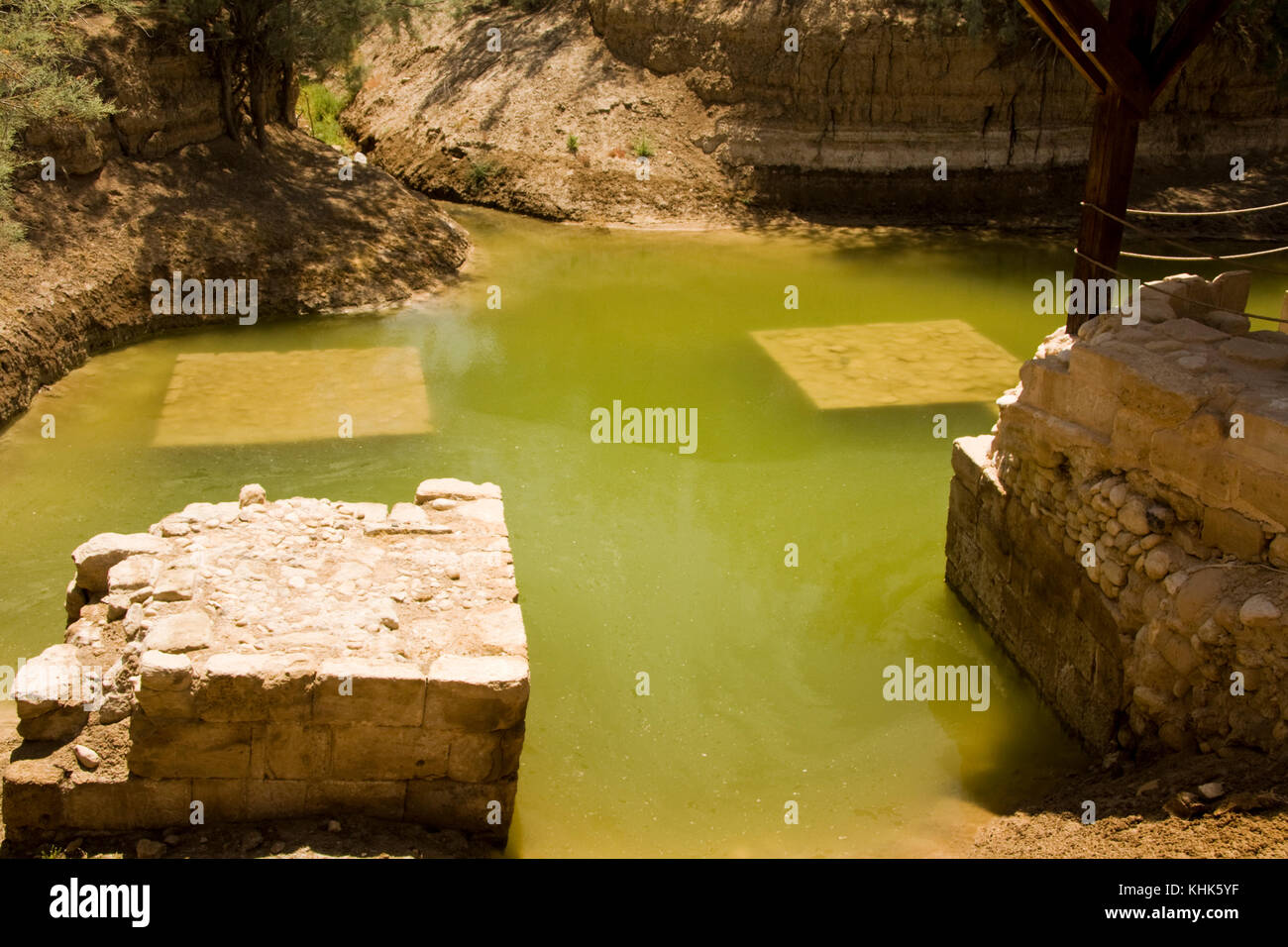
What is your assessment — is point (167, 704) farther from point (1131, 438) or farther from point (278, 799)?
point (1131, 438)

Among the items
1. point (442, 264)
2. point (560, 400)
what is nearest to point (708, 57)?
point (442, 264)

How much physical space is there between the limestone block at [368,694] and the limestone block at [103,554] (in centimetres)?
164

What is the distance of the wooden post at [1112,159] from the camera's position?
8258 millimetres

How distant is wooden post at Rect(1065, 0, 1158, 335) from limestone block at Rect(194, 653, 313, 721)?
5564 mm

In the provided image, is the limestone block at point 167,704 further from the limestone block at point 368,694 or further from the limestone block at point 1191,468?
the limestone block at point 1191,468

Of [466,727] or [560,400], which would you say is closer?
[466,727]

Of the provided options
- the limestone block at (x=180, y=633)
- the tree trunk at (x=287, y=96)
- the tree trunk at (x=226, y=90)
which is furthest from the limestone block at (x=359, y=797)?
the tree trunk at (x=287, y=96)

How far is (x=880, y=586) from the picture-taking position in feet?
29.0

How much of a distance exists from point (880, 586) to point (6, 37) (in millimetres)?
9402

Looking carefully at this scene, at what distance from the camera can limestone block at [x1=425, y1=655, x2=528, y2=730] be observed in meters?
5.49

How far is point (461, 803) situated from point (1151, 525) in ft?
12.4

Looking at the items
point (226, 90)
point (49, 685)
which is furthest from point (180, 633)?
point (226, 90)
